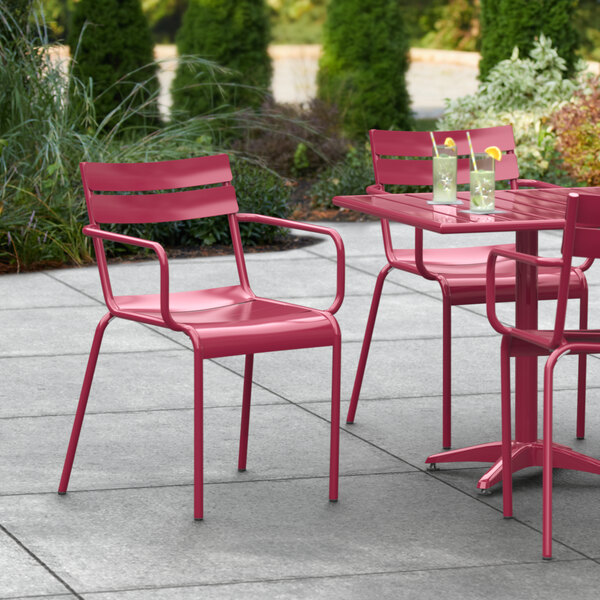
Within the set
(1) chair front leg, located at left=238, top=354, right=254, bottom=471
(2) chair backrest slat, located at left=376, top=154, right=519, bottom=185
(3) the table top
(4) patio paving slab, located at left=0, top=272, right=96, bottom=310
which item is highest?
(3) the table top

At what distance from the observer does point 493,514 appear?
413cm

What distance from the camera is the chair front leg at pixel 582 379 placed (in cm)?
486

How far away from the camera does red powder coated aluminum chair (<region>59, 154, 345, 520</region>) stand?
13.2 feet

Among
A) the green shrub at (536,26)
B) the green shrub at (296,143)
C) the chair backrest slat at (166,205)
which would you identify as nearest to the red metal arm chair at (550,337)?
the chair backrest slat at (166,205)

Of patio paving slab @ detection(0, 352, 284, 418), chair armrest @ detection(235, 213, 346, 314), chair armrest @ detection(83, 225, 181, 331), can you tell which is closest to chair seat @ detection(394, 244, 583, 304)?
chair armrest @ detection(235, 213, 346, 314)

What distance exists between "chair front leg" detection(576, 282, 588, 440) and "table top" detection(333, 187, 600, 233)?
443mm

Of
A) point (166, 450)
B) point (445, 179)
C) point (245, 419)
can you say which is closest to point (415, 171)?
point (445, 179)

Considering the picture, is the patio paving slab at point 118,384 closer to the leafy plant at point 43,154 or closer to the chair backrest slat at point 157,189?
the chair backrest slat at point 157,189

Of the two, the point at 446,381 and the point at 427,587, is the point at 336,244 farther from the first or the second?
the point at 427,587

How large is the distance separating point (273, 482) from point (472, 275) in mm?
1177

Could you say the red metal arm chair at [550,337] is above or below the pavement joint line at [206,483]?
above

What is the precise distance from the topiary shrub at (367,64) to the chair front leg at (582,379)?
32.2ft

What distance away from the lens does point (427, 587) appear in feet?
11.6

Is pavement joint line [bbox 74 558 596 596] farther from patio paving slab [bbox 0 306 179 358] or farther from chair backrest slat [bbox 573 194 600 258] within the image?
patio paving slab [bbox 0 306 179 358]
